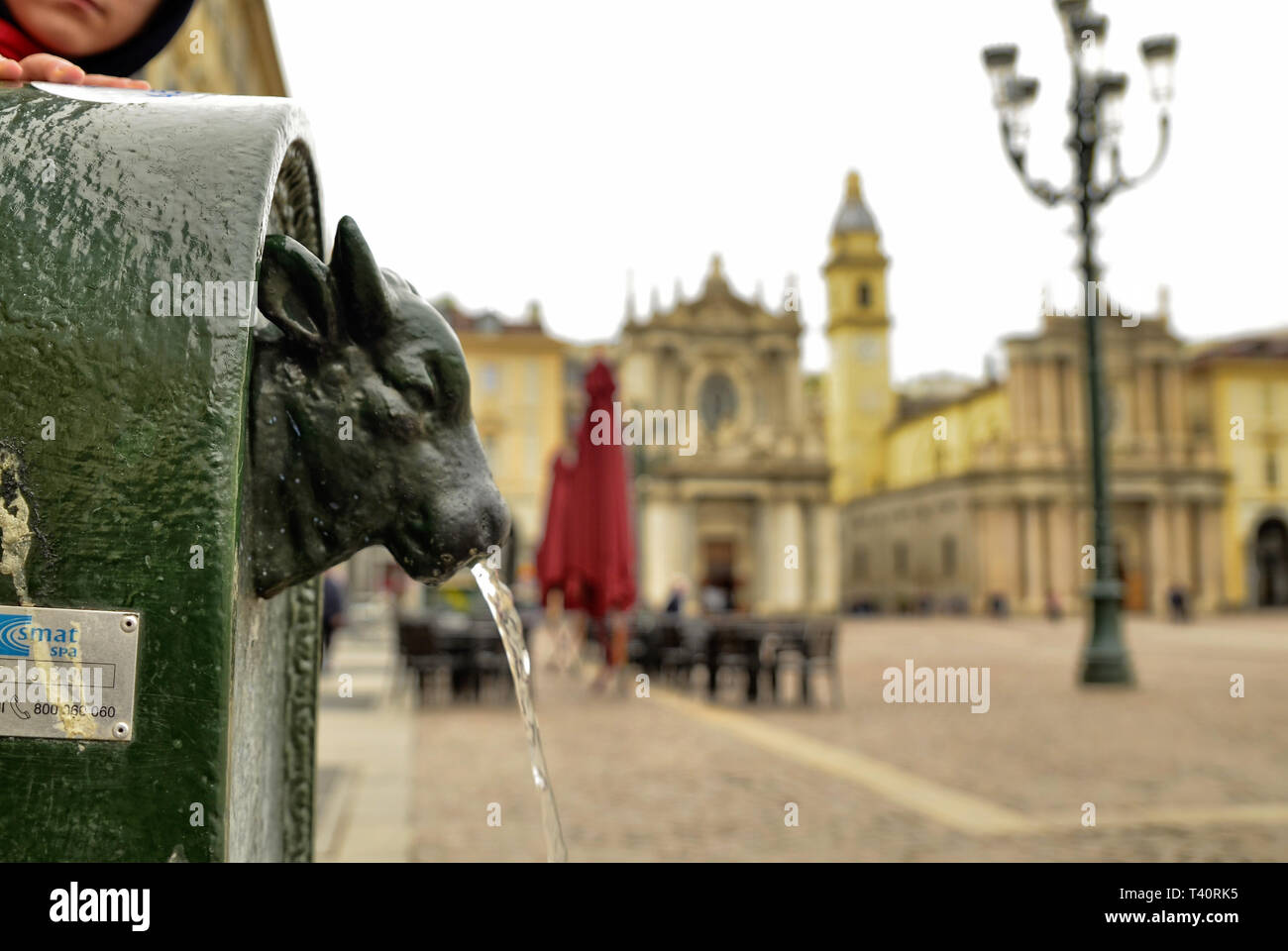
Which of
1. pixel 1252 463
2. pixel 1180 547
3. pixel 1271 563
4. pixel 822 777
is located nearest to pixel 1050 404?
pixel 1180 547

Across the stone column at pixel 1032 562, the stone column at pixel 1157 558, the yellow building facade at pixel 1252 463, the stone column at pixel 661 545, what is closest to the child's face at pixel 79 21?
the stone column at pixel 661 545

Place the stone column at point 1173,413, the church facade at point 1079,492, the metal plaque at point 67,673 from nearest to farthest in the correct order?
the metal plaque at point 67,673 < the church facade at point 1079,492 < the stone column at point 1173,413

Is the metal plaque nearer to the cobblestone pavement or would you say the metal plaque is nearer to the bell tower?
the cobblestone pavement

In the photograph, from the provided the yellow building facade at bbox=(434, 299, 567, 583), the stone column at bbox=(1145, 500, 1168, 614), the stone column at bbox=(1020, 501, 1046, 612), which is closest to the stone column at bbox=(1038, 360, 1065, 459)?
the stone column at bbox=(1020, 501, 1046, 612)

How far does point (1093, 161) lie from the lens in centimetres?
1431

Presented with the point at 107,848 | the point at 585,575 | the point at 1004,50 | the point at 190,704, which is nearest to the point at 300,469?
the point at 190,704

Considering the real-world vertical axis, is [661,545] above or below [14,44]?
above

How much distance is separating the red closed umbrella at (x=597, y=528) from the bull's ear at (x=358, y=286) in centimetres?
1234

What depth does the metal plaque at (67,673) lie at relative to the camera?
3.14ft

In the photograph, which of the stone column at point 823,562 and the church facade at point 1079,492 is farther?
the church facade at point 1079,492

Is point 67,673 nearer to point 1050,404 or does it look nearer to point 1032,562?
point 1032,562

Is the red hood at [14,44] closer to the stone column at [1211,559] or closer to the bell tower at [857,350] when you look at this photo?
the stone column at [1211,559]

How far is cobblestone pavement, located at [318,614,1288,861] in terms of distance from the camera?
607cm

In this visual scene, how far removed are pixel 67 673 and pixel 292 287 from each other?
0.40 m
